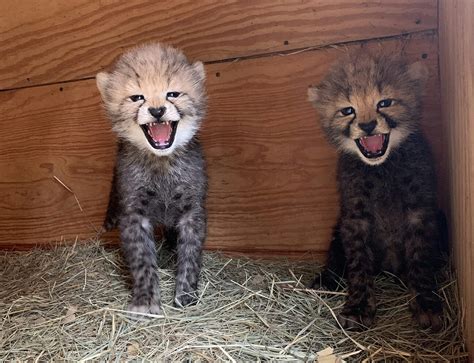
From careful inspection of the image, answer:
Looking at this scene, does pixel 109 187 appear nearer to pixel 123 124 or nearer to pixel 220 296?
pixel 123 124

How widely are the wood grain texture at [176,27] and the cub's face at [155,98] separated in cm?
37

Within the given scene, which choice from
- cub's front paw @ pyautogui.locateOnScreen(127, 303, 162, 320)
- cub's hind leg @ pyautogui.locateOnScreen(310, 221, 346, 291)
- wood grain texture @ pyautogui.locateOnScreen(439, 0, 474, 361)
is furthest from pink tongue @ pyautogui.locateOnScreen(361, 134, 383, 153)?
cub's front paw @ pyautogui.locateOnScreen(127, 303, 162, 320)

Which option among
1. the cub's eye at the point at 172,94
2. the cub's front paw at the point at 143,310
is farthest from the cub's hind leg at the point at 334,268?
the cub's eye at the point at 172,94

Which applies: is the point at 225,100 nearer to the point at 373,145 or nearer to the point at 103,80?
the point at 103,80

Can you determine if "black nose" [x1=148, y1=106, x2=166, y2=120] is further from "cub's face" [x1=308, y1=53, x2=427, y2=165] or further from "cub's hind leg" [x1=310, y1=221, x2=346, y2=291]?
"cub's hind leg" [x1=310, y1=221, x2=346, y2=291]

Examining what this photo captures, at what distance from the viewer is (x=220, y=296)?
103 inches

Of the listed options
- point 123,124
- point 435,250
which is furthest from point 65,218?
point 435,250

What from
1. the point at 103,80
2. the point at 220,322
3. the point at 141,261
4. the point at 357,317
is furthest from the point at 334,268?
the point at 103,80

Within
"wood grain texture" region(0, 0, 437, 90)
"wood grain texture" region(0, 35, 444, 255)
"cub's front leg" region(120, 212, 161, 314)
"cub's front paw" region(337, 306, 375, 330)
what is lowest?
"cub's front paw" region(337, 306, 375, 330)

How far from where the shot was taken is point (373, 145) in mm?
2396

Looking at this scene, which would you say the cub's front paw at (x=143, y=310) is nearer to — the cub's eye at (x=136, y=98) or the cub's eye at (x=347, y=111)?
the cub's eye at (x=136, y=98)

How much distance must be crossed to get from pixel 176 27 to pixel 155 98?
0.66 metres

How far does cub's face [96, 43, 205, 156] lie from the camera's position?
2.51m

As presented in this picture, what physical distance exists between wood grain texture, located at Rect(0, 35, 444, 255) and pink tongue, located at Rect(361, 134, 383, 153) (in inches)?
17.3
